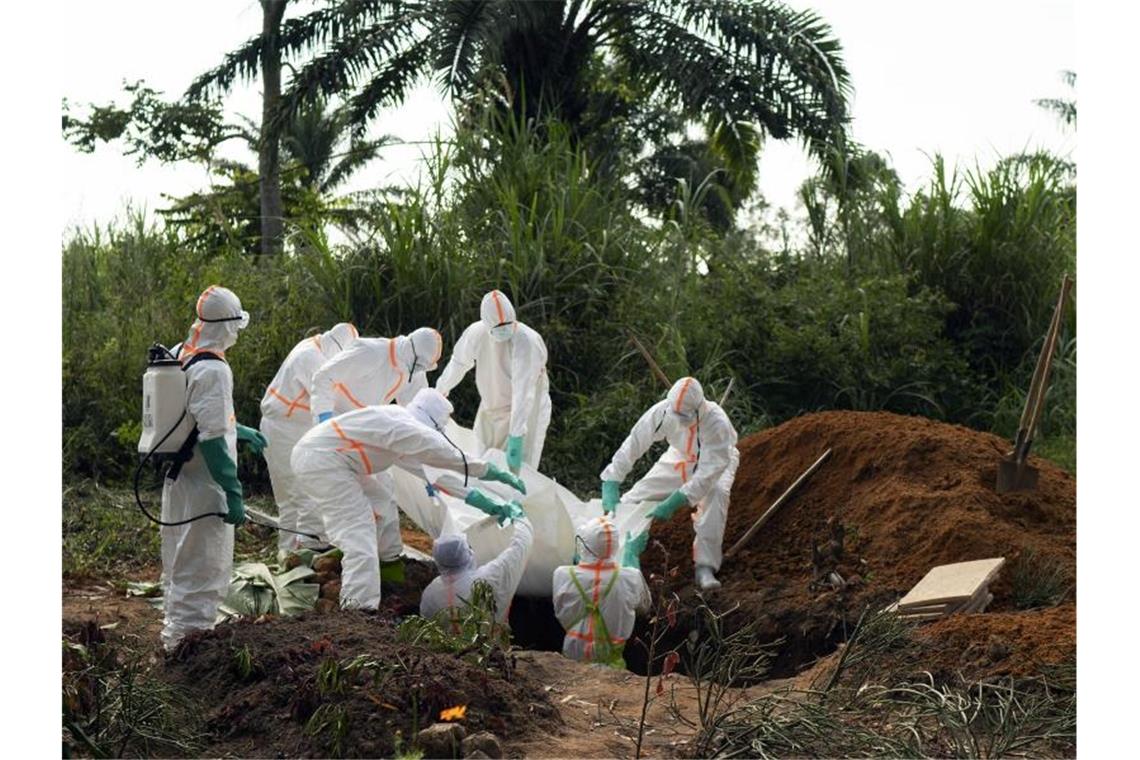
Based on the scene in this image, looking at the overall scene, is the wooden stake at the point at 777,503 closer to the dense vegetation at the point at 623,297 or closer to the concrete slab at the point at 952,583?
the concrete slab at the point at 952,583

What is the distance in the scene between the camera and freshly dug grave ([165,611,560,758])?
499 centimetres

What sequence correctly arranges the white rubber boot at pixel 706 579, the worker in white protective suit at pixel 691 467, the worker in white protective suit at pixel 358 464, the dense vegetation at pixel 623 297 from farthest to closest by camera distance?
the dense vegetation at pixel 623 297 → the white rubber boot at pixel 706 579 → the worker in white protective suit at pixel 691 467 → the worker in white protective suit at pixel 358 464

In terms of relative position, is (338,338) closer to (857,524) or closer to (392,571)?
(392,571)

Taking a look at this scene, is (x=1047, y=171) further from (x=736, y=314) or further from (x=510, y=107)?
(x=510, y=107)

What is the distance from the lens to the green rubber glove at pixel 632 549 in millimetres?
8289

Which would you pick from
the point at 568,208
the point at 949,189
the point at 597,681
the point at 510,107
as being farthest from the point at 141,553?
the point at 949,189

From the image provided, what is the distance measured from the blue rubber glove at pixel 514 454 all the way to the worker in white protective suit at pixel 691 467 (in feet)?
2.40

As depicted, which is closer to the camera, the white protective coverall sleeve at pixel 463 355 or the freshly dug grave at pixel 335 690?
the freshly dug grave at pixel 335 690

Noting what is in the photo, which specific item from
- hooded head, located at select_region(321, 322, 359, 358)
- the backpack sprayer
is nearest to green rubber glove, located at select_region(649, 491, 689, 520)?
hooded head, located at select_region(321, 322, 359, 358)

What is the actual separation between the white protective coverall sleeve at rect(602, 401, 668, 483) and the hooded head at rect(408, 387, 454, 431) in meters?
1.36

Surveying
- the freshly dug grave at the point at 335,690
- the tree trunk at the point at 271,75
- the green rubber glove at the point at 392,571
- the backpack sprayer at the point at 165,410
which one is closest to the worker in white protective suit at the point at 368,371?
the green rubber glove at the point at 392,571

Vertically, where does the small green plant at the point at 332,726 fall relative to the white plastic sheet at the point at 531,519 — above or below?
below

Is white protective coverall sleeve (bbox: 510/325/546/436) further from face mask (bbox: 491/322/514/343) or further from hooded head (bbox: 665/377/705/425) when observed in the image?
hooded head (bbox: 665/377/705/425)

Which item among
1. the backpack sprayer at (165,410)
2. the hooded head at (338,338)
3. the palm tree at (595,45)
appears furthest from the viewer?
the palm tree at (595,45)
